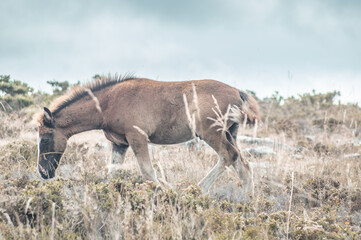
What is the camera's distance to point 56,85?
23.8m

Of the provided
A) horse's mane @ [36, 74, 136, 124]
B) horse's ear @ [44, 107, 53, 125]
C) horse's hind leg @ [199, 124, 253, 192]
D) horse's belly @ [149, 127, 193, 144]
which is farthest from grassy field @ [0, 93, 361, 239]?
horse's mane @ [36, 74, 136, 124]

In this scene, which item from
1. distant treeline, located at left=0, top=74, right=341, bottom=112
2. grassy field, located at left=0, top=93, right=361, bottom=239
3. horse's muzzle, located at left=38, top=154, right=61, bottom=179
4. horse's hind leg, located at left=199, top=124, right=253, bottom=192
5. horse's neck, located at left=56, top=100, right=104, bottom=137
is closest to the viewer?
grassy field, located at left=0, top=93, right=361, bottom=239

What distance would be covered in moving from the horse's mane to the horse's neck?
12cm

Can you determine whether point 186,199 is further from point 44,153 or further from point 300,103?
point 300,103

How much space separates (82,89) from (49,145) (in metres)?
1.12

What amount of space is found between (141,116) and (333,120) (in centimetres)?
1235

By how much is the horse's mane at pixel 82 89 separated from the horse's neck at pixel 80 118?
12cm

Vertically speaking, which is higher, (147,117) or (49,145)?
(147,117)

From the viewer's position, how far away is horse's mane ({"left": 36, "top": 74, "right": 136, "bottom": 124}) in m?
6.21

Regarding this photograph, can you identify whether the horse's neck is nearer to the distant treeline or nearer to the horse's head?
the horse's head

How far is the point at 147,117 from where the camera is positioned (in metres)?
5.83

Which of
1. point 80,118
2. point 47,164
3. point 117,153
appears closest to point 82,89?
point 80,118

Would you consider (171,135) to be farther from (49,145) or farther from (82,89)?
(49,145)

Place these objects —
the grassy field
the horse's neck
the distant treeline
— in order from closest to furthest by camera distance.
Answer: the grassy field → the horse's neck → the distant treeline
